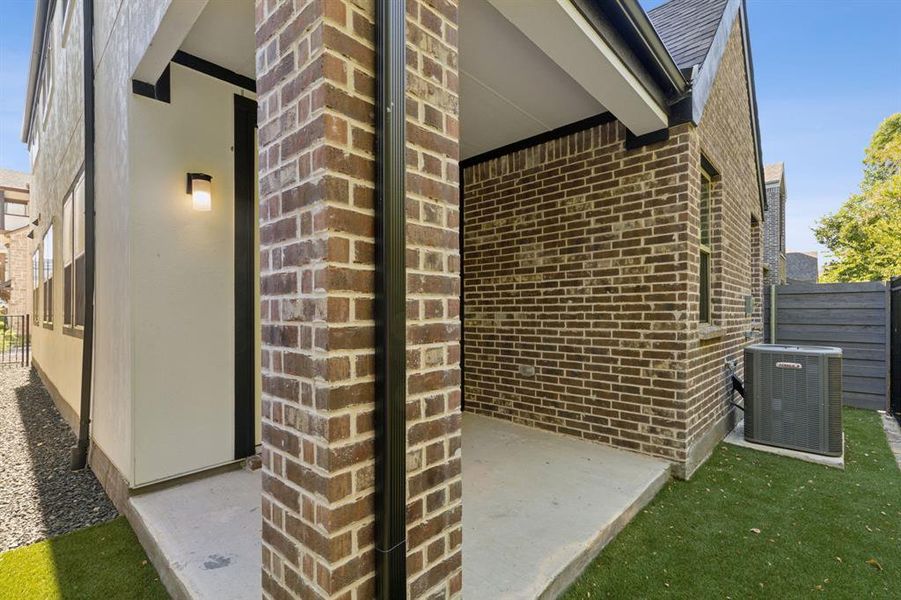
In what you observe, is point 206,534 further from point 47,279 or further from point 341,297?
point 47,279

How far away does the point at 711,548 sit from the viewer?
256cm

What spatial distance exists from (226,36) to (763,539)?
4.71 meters

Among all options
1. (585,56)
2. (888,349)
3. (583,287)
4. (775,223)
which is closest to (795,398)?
(583,287)

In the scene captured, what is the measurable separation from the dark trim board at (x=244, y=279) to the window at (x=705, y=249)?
14.3ft

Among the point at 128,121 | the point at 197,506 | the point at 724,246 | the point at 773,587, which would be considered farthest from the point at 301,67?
the point at 724,246

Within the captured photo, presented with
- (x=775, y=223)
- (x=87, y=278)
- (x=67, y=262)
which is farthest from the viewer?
(x=775, y=223)

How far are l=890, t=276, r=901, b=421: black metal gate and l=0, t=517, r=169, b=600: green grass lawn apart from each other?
829 centimetres

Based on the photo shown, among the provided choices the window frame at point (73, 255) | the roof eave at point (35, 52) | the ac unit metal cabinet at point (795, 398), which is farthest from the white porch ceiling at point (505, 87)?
the roof eave at point (35, 52)

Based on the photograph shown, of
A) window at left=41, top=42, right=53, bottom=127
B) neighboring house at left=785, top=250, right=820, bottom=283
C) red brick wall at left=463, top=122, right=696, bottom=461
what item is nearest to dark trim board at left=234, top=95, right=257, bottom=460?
red brick wall at left=463, top=122, right=696, bottom=461

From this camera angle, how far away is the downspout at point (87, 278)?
3631 millimetres

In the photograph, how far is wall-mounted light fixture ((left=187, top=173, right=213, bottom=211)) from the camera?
2.98 metres

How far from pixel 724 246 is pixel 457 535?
462 centimetres

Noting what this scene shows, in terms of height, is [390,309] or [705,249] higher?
[705,249]

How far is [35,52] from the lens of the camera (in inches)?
318
